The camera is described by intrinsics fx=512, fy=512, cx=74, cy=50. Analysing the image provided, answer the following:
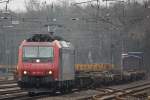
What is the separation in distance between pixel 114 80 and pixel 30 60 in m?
19.1

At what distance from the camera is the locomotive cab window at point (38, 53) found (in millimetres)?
27406

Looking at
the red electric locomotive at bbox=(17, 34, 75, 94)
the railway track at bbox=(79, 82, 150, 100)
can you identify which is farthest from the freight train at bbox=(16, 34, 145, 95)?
the railway track at bbox=(79, 82, 150, 100)

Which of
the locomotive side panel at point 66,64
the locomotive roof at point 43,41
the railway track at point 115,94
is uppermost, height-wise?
the locomotive roof at point 43,41

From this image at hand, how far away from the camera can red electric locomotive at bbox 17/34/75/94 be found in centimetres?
2664

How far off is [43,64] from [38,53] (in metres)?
0.88

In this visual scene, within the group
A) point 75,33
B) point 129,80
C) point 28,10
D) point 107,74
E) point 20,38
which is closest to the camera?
point 107,74

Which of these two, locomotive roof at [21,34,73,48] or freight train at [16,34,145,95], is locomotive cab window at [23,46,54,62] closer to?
freight train at [16,34,145,95]

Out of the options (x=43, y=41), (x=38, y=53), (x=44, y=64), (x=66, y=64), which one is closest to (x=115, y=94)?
(x=66, y=64)

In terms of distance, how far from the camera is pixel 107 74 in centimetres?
4241

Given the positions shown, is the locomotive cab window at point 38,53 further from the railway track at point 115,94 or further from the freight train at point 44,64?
the railway track at point 115,94

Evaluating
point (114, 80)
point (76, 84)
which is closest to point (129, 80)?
point (114, 80)

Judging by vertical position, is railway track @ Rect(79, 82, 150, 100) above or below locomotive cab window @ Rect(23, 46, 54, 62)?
below

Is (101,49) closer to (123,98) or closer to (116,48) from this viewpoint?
(116,48)

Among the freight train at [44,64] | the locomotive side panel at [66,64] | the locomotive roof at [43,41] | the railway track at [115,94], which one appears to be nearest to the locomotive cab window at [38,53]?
the freight train at [44,64]
